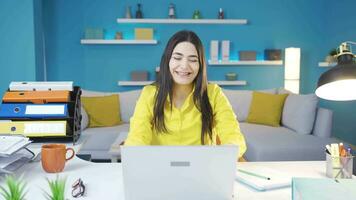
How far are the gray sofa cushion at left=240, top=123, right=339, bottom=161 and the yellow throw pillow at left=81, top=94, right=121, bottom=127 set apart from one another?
1.47 m

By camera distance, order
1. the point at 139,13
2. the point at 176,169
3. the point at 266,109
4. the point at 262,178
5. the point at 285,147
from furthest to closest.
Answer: the point at 139,13 → the point at 266,109 → the point at 285,147 → the point at 262,178 → the point at 176,169

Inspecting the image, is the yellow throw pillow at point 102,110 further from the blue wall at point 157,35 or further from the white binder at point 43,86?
the white binder at point 43,86

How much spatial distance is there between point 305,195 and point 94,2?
4.44 meters

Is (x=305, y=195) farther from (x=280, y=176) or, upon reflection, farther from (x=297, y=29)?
(x=297, y=29)

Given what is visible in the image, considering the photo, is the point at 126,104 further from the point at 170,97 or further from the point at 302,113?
the point at 170,97

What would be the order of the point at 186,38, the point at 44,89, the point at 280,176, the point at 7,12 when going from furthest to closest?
the point at 7,12 < the point at 44,89 < the point at 186,38 < the point at 280,176

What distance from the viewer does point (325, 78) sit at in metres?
1.14

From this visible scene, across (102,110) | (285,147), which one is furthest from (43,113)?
(102,110)

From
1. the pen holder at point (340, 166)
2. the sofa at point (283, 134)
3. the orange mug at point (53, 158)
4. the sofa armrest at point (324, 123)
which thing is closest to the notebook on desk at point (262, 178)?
the pen holder at point (340, 166)

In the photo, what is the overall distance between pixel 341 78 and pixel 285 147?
237 centimetres

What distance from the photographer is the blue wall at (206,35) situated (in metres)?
4.91

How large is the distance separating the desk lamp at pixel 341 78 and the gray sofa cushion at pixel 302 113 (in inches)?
103

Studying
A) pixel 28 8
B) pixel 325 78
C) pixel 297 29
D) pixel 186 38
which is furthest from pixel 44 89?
pixel 297 29

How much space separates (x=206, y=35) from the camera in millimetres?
5102
